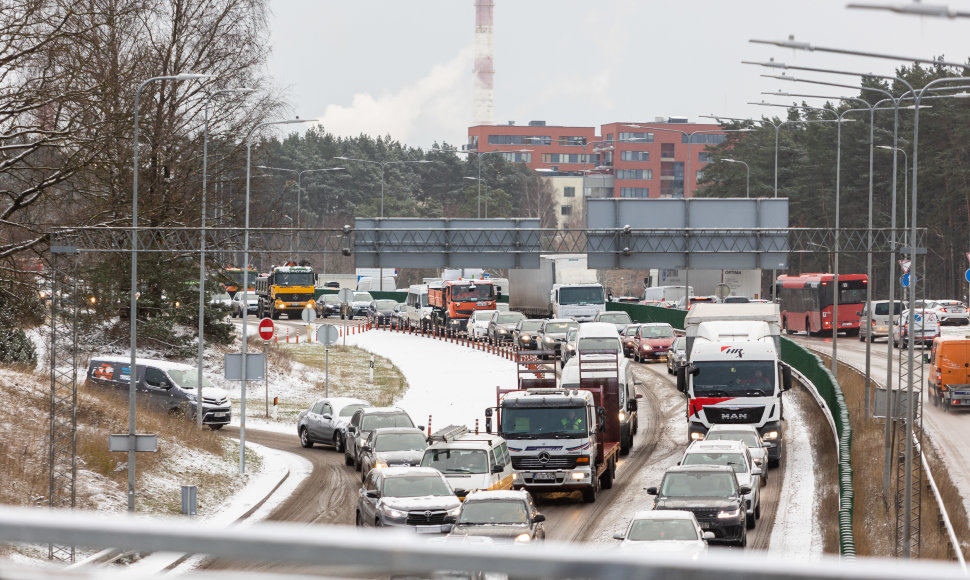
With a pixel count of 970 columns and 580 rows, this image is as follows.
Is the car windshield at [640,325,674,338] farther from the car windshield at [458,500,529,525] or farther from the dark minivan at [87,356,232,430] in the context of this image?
the car windshield at [458,500,529,525]

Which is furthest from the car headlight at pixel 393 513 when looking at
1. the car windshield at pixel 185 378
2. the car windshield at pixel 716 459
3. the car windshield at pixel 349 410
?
the car windshield at pixel 185 378

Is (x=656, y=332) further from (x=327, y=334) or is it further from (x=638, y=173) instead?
(x=638, y=173)

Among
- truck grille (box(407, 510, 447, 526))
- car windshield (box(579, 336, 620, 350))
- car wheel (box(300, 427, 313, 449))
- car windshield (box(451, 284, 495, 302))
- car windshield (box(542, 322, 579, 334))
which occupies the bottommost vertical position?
car wheel (box(300, 427, 313, 449))

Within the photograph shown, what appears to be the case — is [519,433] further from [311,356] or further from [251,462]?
[311,356]

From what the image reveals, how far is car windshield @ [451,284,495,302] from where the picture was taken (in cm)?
7581

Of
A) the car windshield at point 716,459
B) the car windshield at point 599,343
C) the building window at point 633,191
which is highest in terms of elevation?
the building window at point 633,191

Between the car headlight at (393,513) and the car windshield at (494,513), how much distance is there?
1.71m

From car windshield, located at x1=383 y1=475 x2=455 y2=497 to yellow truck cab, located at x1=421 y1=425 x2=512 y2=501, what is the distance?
1.83m

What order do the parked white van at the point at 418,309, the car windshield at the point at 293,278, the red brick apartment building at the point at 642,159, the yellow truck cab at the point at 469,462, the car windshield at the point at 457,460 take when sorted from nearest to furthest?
the yellow truck cab at the point at 469,462 → the car windshield at the point at 457,460 → the parked white van at the point at 418,309 → the car windshield at the point at 293,278 → the red brick apartment building at the point at 642,159

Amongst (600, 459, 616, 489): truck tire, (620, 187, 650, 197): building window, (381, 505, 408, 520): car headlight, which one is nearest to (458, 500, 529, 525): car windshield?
(381, 505, 408, 520): car headlight

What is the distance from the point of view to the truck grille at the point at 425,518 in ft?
74.2

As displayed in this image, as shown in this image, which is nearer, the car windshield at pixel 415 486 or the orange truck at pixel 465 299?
the car windshield at pixel 415 486

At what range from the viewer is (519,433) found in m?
28.3

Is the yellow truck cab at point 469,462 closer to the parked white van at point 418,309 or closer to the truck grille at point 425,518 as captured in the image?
the truck grille at point 425,518
